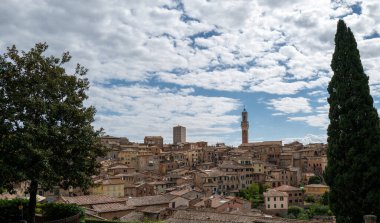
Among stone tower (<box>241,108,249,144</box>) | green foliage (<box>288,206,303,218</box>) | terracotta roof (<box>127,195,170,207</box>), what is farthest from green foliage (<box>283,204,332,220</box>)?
stone tower (<box>241,108,249,144</box>)

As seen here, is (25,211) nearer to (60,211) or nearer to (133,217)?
(60,211)

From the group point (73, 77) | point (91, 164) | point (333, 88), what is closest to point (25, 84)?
point (73, 77)

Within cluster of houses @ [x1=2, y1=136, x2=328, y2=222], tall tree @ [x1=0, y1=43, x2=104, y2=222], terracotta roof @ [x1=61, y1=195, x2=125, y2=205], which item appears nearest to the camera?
tall tree @ [x1=0, y1=43, x2=104, y2=222]

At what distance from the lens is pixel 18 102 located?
16.6 metres

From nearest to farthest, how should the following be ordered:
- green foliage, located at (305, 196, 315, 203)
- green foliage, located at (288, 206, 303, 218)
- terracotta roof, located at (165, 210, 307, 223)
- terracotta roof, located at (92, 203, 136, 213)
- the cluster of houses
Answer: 1. terracotta roof, located at (165, 210, 307, 223)
2. terracotta roof, located at (92, 203, 136, 213)
3. the cluster of houses
4. green foliage, located at (288, 206, 303, 218)
5. green foliage, located at (305, 196, 315, 203)

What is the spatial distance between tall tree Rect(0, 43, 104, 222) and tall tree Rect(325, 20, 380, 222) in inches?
437

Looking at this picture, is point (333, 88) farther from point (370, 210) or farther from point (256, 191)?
point (256, 191)

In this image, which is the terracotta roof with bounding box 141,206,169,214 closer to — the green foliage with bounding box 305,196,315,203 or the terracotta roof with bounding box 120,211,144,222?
the terracotta roof with bounding box 120,211,144,222

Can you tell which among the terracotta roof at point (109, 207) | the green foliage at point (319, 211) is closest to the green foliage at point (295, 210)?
the green foliage at point (319, 211)

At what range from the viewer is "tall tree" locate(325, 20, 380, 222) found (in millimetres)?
16266

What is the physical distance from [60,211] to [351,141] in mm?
15381

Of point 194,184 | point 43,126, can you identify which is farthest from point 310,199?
point 43,126

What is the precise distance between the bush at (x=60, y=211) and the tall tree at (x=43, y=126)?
9.50 ft

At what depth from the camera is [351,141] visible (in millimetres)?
16859
